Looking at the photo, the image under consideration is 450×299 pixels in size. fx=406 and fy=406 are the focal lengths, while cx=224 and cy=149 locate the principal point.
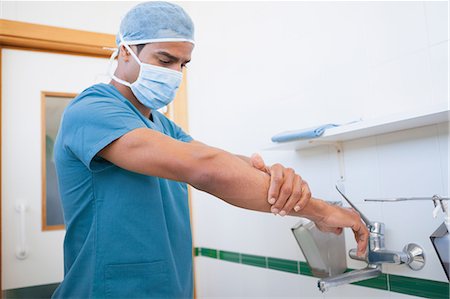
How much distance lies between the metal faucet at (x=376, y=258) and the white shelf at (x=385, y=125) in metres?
0.16

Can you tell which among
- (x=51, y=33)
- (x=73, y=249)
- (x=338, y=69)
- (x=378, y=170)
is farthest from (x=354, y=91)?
(x=51, y=33)

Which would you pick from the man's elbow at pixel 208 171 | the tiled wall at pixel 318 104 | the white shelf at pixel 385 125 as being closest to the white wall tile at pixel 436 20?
the tiled wall at pixel 318 104

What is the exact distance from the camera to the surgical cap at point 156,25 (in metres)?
1.13

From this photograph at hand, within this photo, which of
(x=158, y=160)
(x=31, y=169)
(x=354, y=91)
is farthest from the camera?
→ (x=31, y=169)

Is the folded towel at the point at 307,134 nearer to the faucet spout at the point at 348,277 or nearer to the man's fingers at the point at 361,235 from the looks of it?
the man's fingers at the point at 361,235

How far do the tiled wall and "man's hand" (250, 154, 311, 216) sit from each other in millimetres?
397

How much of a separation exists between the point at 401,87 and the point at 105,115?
2.64 feet

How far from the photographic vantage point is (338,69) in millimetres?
1337

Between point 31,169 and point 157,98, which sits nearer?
point 157,98

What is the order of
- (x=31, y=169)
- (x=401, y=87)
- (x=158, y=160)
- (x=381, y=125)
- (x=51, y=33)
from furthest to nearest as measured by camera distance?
(x=31, y=169) < (x=51, y=33) < (x=401, y=87) < (x=381, y=125) < (x=158, y=160)

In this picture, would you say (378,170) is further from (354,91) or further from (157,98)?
(157,98)

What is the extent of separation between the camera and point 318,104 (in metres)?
1.41

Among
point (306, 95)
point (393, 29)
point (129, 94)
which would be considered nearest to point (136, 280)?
point (129, 94)

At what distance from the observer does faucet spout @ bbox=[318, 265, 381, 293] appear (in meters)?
1.05
